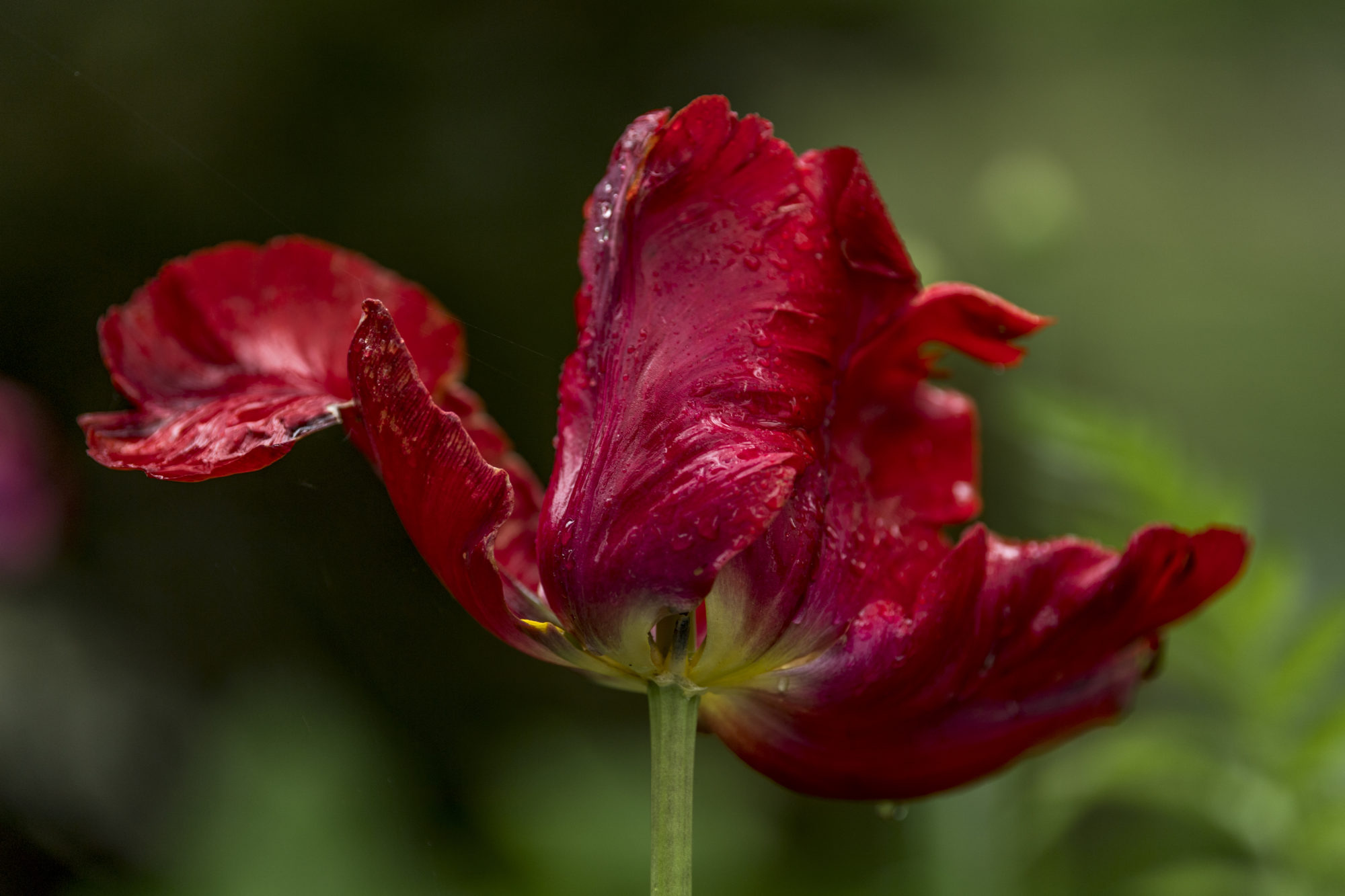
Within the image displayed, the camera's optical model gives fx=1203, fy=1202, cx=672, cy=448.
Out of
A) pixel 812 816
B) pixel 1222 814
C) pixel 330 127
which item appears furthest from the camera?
pixel 812 816

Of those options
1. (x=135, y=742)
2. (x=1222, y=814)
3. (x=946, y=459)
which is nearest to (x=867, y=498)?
(x=946, y=459)

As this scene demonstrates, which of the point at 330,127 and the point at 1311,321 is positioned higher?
the point at 330,127

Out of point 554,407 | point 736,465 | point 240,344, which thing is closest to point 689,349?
point 736,465

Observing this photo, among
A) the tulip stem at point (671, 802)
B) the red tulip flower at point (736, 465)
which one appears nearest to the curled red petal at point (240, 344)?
the red tulip flower at point (736, 465)

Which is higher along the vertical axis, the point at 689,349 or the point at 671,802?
the point at 689,349

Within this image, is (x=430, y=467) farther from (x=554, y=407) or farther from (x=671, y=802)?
(x=554, y=407)

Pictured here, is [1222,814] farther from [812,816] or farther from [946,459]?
[812,816]
